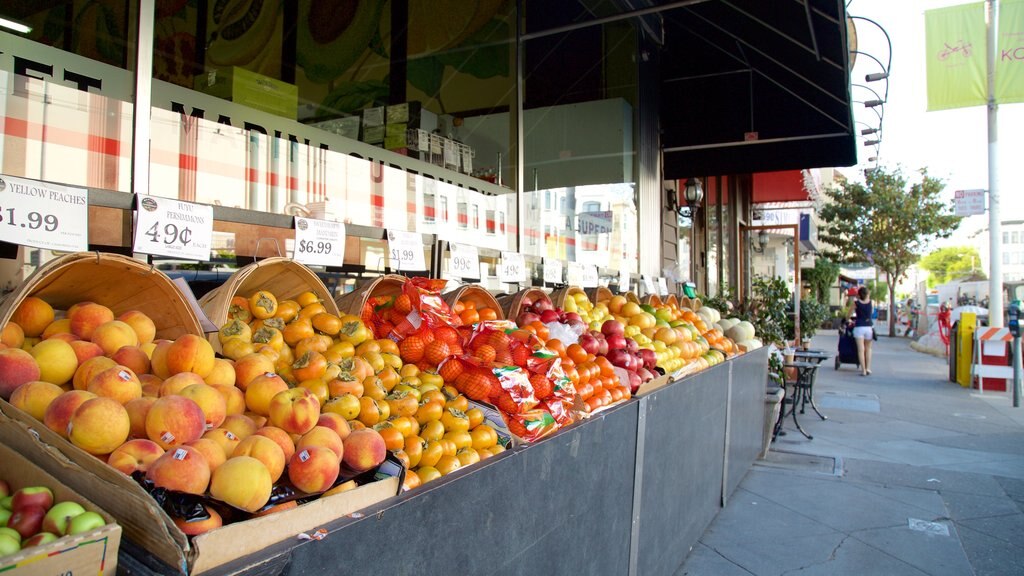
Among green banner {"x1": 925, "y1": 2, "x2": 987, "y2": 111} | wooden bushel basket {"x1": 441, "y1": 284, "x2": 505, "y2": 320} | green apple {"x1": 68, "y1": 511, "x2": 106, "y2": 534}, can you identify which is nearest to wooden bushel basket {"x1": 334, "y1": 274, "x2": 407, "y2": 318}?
wooden bushel basket {"x1": 441, "y1": 284, "x2": 505, "y2": 320}

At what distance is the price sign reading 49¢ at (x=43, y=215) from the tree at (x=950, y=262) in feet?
360

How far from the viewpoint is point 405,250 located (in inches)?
131

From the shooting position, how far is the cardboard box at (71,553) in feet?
3.12

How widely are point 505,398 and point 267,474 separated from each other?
1.28 metres

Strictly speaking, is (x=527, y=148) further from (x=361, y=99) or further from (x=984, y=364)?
(x=984, y=364)

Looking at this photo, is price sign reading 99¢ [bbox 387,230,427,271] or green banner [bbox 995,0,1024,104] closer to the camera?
price sign reading 99¢ [bbox 387,230,427,271]

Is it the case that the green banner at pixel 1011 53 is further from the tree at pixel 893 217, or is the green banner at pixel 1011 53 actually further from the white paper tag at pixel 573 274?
the tree at pixel 893 217

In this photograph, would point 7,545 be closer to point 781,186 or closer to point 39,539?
point 39,539

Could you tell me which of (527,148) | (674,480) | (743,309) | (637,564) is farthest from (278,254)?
(743,309)

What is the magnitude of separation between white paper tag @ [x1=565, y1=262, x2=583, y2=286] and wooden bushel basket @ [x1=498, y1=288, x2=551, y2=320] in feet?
4.19

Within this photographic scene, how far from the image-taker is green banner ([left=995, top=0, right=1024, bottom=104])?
10430mm

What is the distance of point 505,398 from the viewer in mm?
2566

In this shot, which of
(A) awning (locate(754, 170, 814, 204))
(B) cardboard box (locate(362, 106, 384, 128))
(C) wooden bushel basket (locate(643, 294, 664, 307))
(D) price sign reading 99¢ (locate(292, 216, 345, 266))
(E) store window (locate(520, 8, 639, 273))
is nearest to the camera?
(D) price sign reading 99¢ (locate(292, 216, 345, 266))

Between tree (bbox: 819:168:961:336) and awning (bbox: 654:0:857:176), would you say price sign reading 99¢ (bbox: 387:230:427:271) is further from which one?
tree (bbox: 819:168:961:336)
